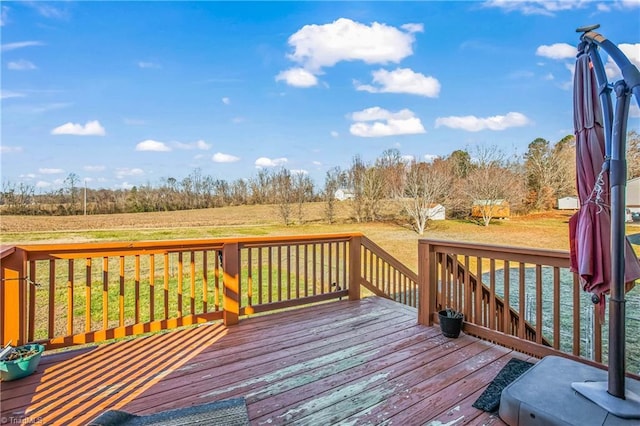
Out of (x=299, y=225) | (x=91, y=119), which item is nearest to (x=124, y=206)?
(x=91, y=119)

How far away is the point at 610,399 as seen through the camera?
1662mm

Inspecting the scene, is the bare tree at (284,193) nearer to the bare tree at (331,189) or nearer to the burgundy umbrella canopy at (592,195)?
the bare tree at (331,189)

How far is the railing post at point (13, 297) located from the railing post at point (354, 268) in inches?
132

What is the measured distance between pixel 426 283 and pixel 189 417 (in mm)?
2425

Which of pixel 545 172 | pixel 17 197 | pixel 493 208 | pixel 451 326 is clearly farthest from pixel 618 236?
pixel 17 197

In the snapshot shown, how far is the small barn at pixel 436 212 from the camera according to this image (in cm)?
1636

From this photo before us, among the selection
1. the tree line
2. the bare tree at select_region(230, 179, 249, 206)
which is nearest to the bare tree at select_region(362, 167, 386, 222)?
the tree line

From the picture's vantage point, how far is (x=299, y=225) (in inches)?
663

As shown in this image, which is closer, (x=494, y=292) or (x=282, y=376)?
(x=282, y=376)

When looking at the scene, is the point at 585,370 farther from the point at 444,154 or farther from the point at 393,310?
the point at 444,154

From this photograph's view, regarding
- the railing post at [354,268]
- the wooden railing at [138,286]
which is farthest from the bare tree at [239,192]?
the railing post at [354,268]

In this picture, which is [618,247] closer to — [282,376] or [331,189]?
[282,376]

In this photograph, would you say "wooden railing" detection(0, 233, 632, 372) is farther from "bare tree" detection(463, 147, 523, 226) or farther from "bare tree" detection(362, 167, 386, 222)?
"bare tree" detection(362, 167, 386, 222)

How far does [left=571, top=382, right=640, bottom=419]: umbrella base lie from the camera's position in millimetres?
1561
